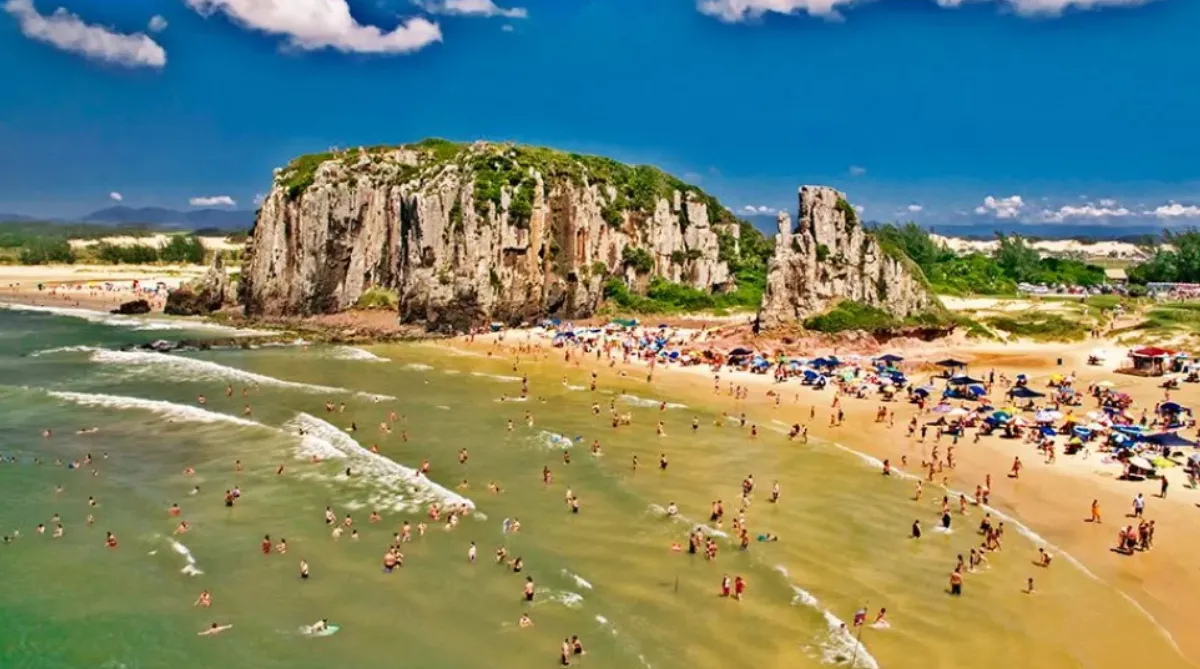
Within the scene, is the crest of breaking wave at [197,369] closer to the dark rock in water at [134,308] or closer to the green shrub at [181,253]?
the dark rock in water at [134,308]

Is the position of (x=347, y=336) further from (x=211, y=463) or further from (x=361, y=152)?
(x=211, y=463)

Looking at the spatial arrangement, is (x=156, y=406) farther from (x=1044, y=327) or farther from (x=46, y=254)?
(x=46, y=254)

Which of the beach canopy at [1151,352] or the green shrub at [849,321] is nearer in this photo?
the beach canopy at [1151,352]

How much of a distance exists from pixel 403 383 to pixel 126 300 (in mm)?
68440

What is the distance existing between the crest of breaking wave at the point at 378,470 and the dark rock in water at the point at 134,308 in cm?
6042

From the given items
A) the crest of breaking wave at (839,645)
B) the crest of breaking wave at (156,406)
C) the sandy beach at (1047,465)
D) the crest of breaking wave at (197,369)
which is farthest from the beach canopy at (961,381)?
the crest of breaking wave at (156,406)

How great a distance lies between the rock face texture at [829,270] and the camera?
62.0 metres

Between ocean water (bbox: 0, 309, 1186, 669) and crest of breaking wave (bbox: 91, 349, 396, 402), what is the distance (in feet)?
17.3

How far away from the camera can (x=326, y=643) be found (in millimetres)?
20828

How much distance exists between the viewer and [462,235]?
7275 cm

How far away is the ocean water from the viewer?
67.3 ft

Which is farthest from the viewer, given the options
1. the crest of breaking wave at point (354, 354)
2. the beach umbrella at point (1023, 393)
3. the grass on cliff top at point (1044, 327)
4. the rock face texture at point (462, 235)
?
the rock face texture at point (462, 235)

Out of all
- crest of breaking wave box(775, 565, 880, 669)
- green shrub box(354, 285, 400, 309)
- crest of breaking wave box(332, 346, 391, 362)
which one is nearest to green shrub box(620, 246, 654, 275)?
green shrub box(354, 285, 400, 309)

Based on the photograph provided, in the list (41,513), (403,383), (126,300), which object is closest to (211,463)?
(41,513)
